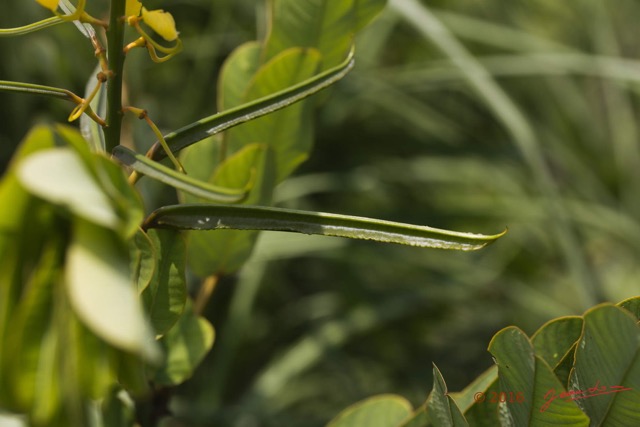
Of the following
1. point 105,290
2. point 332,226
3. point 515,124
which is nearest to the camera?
point 105,290

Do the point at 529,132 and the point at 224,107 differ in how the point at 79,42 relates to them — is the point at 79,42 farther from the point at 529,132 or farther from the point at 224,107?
the point at 224,107

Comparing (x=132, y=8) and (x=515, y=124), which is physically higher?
(x=132, y=8)

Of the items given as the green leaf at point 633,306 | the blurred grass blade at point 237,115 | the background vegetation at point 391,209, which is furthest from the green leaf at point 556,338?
the background vegetation at point 391,209

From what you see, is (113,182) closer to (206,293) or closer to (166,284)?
(166,284)

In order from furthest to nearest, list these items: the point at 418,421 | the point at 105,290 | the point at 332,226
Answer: the point at 418,421 → the point at 332,226 → the point at 105,290

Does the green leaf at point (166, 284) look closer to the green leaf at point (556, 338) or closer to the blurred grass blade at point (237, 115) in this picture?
the blurred grass blade at point (237, 115)

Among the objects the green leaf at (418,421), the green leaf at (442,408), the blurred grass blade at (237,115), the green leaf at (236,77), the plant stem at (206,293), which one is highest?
the blurred grass blade at (237,115)

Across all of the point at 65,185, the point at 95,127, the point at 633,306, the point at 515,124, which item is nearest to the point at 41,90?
the point at 95,127
